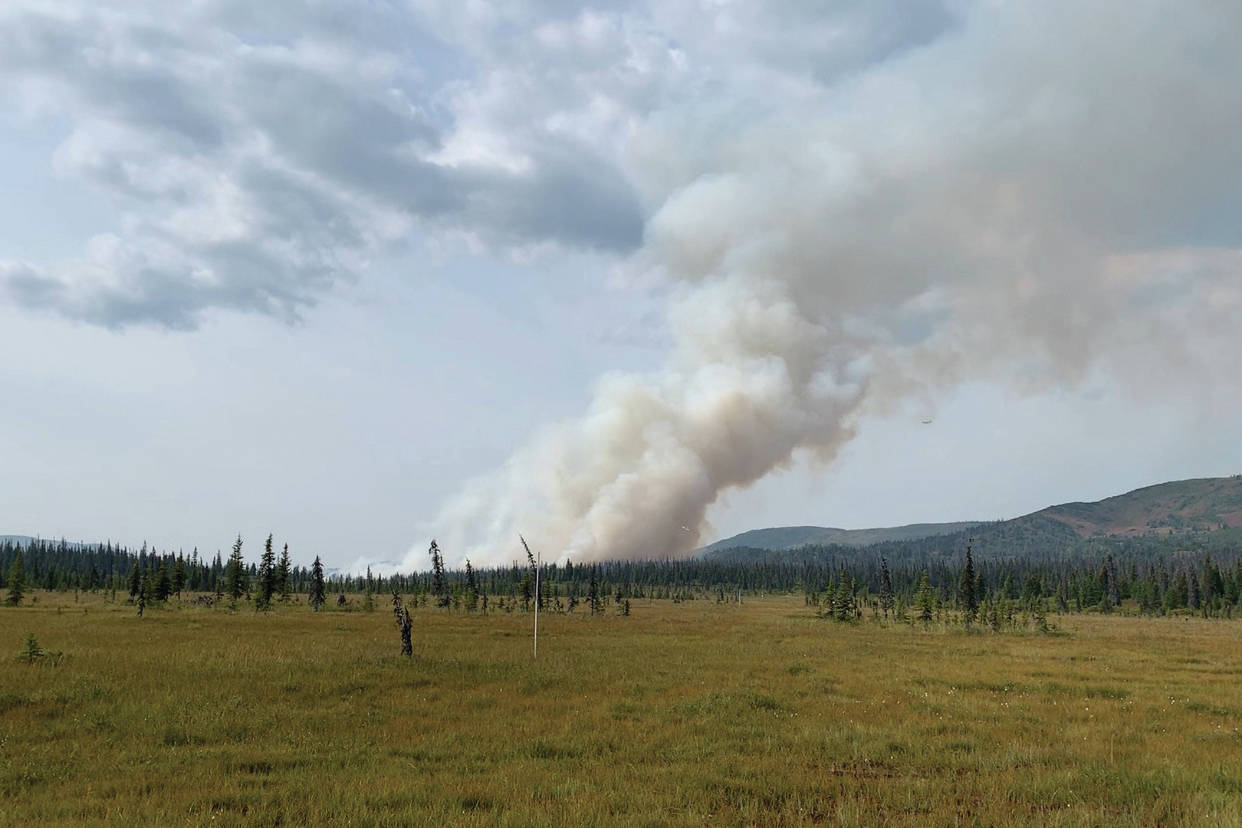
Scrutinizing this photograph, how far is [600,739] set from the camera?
17797 millimetres

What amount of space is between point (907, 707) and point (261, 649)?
96.2 feet

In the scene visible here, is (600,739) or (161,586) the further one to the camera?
(161,586)

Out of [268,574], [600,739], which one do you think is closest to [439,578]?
[268,574]

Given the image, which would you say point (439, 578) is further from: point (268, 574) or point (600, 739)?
point (600, 739)

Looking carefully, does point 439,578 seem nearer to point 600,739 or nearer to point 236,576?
point 236,576

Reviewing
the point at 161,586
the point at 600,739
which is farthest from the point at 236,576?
the point at 600,739

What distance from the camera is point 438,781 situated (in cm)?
1358

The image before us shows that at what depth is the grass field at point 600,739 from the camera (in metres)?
12.1

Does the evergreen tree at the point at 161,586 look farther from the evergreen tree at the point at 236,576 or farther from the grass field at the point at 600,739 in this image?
the grass field at the point at 600,739

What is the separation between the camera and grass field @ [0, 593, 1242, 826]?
39.8 feet

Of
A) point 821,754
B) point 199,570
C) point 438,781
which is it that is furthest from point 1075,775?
point 199,570

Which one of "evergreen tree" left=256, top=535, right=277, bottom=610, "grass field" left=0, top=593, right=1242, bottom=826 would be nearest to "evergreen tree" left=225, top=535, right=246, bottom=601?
"evergreen tree" left=256, top=535, right=277, bottom=610

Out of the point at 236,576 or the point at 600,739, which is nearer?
the point at 600,739

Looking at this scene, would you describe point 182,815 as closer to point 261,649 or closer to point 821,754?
point 821,754
